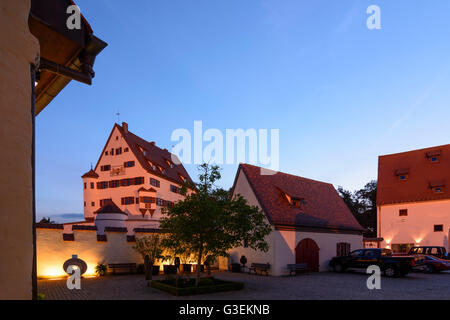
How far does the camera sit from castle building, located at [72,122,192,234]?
144 ft

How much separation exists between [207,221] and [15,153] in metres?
10.7

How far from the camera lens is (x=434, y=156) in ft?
124

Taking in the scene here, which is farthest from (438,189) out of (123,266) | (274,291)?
(123,266)

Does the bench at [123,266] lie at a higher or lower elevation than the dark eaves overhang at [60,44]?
lower

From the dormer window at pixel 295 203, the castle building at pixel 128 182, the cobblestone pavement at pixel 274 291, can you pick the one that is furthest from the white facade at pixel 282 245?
the castle building at pixel 128 182

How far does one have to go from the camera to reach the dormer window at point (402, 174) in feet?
126

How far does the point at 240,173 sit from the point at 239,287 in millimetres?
11075

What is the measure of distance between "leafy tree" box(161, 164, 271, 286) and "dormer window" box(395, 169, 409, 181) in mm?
29717

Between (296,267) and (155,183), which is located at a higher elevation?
(155,183)

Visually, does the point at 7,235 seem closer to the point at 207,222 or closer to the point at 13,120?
the point at 13,120

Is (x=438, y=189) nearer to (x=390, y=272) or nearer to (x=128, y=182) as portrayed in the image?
(x=390, y=272)

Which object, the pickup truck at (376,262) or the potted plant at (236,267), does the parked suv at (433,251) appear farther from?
the potted plant at (236,267)

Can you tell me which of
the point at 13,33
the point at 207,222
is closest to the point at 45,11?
the point at 13,33

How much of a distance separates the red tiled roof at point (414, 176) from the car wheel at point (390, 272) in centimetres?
1754
